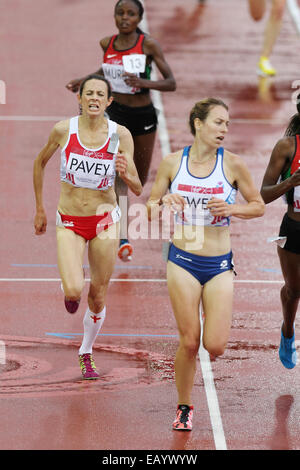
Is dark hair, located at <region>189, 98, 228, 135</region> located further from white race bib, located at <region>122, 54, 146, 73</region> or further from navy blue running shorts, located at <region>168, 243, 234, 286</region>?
white race bib, located at <region>122, 54, 146, 73</region>

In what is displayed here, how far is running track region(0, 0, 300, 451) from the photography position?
8.27 meters

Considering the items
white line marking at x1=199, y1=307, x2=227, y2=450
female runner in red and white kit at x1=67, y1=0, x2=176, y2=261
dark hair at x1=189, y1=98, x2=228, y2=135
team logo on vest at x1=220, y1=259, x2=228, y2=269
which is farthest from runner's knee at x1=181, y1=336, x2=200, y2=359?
female runner in red and white kit at x1=67, y1=0, x2=176, y2=261

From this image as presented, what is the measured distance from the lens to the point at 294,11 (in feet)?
73.9

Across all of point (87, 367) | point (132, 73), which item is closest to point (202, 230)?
point (87, 367)

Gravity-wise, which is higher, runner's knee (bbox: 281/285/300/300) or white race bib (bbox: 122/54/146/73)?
white race bib (bbox: 122/54/146/73)

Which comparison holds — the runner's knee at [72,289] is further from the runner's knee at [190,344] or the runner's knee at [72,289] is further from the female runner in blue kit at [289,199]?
the female runner in blue kit at [289,199]

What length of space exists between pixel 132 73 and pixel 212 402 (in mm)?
4008

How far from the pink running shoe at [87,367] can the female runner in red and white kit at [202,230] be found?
1.28m

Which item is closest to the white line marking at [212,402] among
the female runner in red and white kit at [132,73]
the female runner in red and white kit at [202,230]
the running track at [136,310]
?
the running track at [136,310]

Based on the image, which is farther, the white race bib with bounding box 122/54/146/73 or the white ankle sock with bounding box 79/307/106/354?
the white race bib with bounding box 122/54/146/73

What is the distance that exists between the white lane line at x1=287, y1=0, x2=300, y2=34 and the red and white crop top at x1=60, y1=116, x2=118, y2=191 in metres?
13.5

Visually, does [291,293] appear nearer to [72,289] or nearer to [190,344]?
[190,344]

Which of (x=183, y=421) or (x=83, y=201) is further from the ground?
(x=83, y=201)

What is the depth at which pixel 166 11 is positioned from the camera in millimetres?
22547
